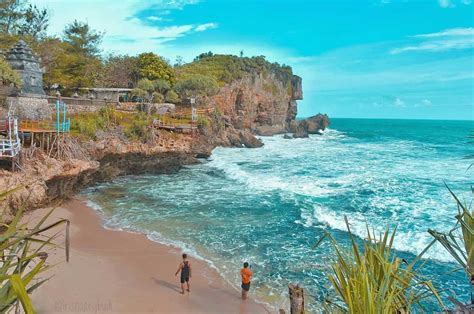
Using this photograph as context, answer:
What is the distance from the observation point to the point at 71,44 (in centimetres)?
3972

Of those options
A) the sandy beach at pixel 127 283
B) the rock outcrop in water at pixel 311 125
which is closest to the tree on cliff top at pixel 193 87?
the rock outcrop in water at pixel 311 125

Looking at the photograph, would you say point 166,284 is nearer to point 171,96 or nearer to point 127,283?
point 127,283

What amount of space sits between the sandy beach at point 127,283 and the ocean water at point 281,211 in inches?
28.3

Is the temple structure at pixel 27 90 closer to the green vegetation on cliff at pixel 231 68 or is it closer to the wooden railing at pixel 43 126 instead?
the wooden railing at pixel 43 126

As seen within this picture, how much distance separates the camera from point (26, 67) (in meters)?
24.7

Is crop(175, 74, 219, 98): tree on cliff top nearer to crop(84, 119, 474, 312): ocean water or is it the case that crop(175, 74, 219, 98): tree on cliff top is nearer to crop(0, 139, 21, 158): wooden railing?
crop(84, 119, 474, 312): ocean water

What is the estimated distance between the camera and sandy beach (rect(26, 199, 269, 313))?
30.1 ft

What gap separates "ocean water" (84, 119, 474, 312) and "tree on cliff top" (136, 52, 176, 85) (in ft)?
62.5

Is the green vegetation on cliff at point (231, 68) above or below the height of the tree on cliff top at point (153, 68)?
above

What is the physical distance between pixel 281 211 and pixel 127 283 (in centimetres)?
928

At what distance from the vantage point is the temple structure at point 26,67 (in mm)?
24484

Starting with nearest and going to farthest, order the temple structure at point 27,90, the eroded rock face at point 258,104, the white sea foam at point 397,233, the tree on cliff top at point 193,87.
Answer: the white sea foam at point 397,233 < the temple structure at point 27,90 < the tree on cliff top at point 193,87 < the eroded rock face at point 258,104

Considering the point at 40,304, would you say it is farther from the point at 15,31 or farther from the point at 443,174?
the point at 15,31

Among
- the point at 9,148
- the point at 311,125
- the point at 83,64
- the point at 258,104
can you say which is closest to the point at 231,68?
the point at 258,104
